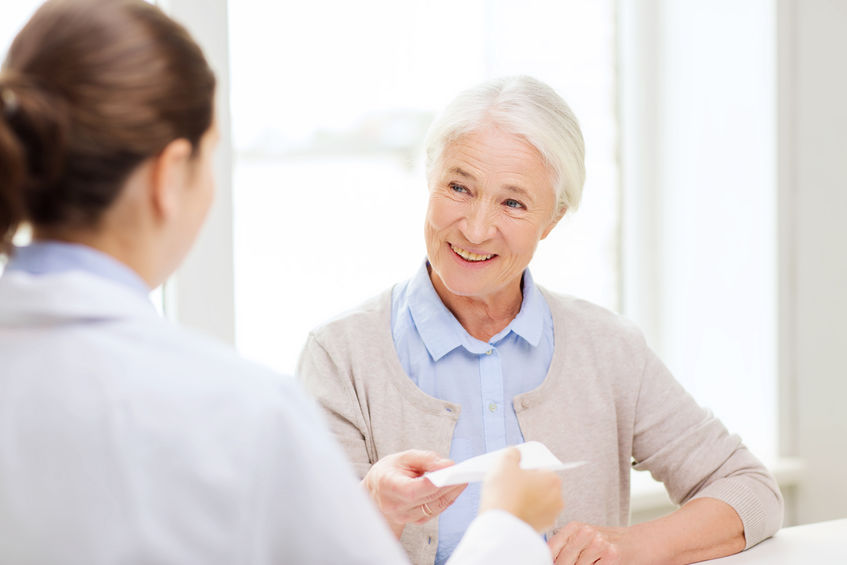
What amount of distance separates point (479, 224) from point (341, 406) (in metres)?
0.43

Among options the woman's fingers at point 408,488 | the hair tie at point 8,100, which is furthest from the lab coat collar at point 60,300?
the woman's fingers at point 408,488

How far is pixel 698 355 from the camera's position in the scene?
9.70ft

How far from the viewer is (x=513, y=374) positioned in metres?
1.81

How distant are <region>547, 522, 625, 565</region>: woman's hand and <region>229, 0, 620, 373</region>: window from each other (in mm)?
1041

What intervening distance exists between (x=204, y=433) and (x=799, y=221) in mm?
2321

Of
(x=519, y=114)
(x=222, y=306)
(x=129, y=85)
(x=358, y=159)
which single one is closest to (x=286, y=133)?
(x=358, y=159)

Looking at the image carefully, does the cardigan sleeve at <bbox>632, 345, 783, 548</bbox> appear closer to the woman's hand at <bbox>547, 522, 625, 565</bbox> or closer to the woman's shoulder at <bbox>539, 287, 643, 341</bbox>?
the woman's shoulder at <bbox>539, 287, 643, 341</bbox>

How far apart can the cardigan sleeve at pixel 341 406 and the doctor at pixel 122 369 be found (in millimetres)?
839

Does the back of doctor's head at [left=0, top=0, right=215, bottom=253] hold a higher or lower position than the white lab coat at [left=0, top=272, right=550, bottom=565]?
higher

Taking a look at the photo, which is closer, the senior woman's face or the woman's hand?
the woman's hand

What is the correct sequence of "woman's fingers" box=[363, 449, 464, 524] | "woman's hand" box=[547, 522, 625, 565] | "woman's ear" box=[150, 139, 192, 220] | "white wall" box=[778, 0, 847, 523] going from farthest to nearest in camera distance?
"white wall" box=[778, 0, 847, 523] < "woman's hand" box=[547, 522, 625, 565] < "woman's fingers" box=[363, 449, 464, 524] < "woman's ear" box=[150, 139, 192, 220]

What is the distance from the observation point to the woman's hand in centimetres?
159

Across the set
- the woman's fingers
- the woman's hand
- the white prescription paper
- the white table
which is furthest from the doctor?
the white table

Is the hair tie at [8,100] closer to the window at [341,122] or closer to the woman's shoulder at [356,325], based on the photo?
the woman's shoulder at [356,325]
